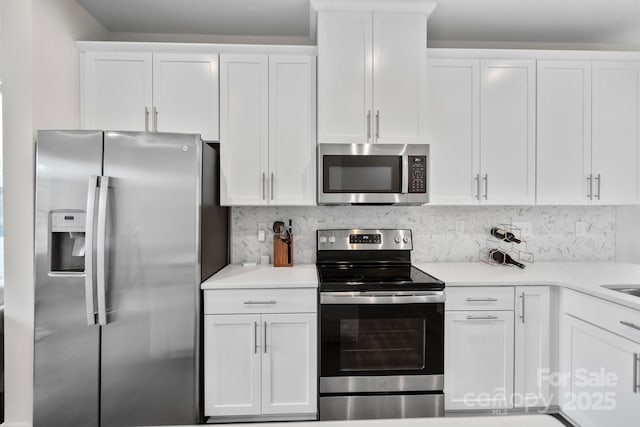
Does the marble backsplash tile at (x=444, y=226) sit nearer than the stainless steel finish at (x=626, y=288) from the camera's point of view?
No

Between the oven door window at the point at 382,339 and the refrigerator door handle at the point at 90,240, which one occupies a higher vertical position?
the refrigerator door handle at the point at 90,240

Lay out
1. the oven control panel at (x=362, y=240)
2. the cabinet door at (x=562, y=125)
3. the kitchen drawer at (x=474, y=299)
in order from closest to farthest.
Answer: the kitchen drawer at (x=474, y=299) → the cabinet door at (x=562, y=125) → the oven control panel at (x=362, y=240)

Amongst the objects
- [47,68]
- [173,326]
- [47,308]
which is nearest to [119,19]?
[47,68]

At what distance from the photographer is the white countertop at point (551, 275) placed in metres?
2.02

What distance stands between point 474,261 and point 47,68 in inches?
126

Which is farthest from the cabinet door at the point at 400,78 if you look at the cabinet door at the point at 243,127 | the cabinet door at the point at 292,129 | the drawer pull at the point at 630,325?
the drawer pull at the point at 630,325

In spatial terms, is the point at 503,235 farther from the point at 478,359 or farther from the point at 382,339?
the point at 382,339

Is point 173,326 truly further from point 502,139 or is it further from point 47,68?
point 502,139

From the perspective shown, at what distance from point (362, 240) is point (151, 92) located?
5.94 feet

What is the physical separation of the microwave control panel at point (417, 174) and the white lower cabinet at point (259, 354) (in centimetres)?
96

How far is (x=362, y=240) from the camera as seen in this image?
2658mm

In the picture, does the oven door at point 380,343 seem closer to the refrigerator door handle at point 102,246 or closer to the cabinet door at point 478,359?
the cabinet door at point 478,359

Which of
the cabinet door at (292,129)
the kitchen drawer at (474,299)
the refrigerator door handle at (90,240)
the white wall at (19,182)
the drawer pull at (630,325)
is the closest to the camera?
the drawer pull at (630,325)

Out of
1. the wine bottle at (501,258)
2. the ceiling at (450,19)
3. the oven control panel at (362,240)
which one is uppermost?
the ceiling at (450,19)
